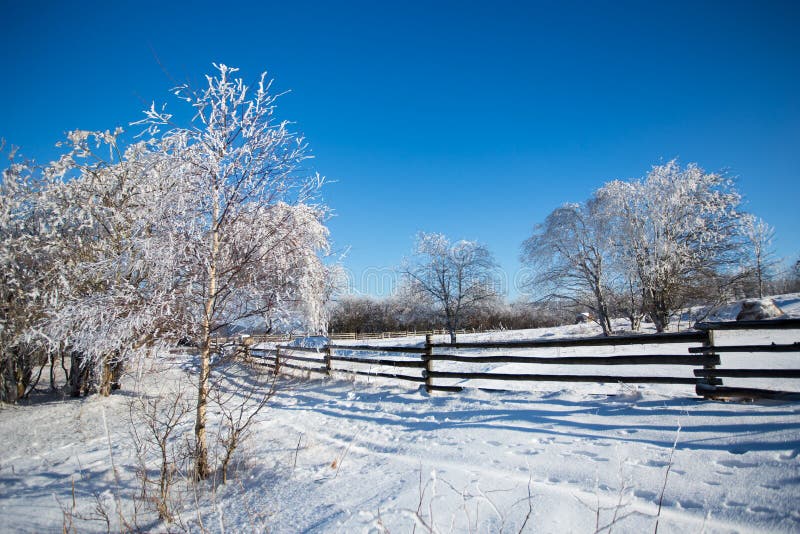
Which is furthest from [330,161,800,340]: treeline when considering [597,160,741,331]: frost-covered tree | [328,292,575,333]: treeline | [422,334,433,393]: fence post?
[328,292,575,333]: treeline

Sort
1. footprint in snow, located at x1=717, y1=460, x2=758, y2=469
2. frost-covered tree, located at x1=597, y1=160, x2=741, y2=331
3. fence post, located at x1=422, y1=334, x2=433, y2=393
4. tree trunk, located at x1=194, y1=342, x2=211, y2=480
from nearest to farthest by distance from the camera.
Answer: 1. footprint in snow, located at x1=717, y1=460, x2=758, y2=469
2. tree trunk, located at x1=194, y1=342, x2=211, y2=480
3. fence post, located at x1=422, y1=334, x2=433, y2=393
4. frost-covered tree, located at x1=597, y1=160, x2=741, y2=331

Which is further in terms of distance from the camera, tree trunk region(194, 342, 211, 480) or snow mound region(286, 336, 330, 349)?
snow mound region(286, 336, 330, 349)

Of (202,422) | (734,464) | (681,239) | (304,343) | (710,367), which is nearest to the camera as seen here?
(734,464)

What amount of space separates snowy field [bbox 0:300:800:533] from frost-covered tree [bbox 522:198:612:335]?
50.1 ft

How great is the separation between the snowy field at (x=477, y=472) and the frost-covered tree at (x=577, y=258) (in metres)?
15.3

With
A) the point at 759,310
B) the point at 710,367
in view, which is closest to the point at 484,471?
the point at 710,367

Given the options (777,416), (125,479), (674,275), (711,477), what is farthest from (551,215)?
(125,479)

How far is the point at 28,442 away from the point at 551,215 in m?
22.8

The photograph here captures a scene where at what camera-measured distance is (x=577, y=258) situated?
20.6m

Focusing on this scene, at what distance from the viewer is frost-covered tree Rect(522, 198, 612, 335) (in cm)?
1977

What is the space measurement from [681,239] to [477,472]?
1807 centimetres

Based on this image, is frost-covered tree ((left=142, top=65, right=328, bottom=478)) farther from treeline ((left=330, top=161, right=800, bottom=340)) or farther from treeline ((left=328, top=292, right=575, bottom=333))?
treeline ((left=328, top=292, right=575, bottom=333))

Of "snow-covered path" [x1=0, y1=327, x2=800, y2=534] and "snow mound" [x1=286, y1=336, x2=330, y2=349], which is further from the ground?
"snow mound" [x1=286, y1=336, x2=330, y2=349]

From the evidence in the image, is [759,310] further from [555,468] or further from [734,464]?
[555,468]
